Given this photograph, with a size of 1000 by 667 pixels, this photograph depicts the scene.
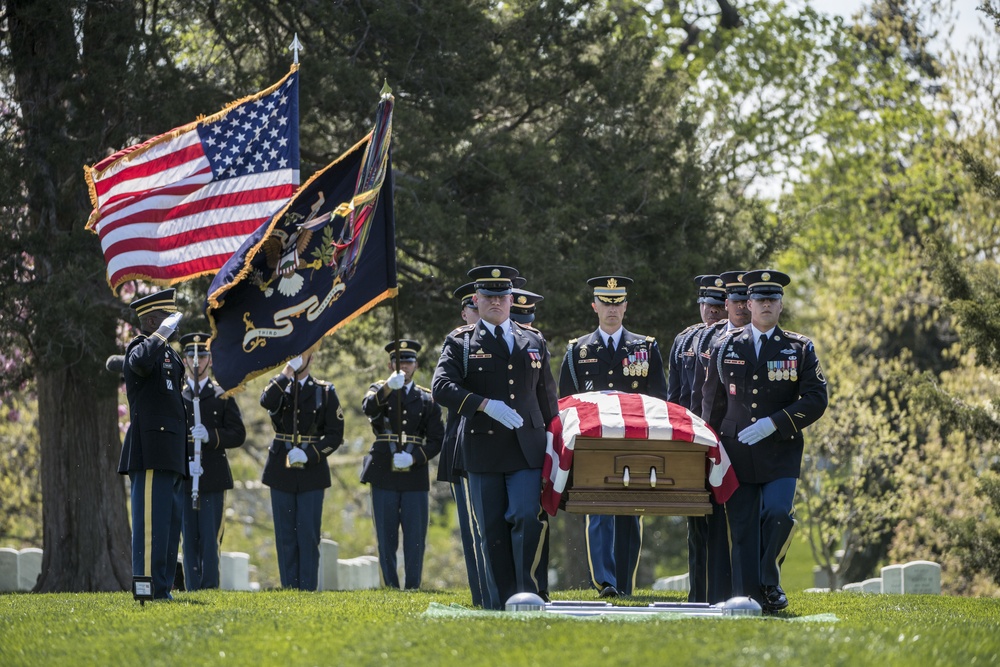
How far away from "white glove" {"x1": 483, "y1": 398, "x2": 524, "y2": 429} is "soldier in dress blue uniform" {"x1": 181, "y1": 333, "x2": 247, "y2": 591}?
18.8 feet

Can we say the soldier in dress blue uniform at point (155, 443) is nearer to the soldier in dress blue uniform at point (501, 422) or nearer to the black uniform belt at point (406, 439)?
the soldier in dress blue uniform at point (501, 422)

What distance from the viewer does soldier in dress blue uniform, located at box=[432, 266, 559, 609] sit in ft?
29.2

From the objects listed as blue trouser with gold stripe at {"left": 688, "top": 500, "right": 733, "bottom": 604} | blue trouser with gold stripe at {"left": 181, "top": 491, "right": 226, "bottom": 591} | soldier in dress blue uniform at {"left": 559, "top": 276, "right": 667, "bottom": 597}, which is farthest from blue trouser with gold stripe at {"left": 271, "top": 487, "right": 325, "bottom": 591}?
blue trouser with gold stripe at {"left": 688, "top": 500, "right": 733, "bottom": 604}

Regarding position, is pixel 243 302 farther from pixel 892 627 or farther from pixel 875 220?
pixel 875 220

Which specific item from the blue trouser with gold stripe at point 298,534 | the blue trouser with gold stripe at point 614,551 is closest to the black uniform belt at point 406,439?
the blue trouser with gold stripe at point 298,534

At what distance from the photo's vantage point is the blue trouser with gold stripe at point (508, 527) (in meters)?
8.92

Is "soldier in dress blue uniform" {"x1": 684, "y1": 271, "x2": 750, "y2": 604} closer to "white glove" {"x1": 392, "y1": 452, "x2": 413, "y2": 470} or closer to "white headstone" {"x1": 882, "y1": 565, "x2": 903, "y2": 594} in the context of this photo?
"white glove" {"x1": 392, "y1": 452, "x2": 413, "y2": 470}

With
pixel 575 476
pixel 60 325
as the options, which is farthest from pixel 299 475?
pixel 575 476

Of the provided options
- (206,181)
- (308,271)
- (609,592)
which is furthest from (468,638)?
(206,181)

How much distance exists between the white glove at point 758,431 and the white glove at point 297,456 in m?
5.42

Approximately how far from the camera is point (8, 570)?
659 inches

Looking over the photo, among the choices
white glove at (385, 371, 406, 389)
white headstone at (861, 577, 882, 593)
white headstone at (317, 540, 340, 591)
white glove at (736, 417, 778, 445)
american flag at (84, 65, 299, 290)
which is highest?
american flag at (84, 65, 299, 290)

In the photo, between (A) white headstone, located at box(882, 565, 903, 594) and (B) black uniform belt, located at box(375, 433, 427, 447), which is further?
(A) white headstone, located at box(882, 565, 903, 594)

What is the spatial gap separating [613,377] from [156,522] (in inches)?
154
